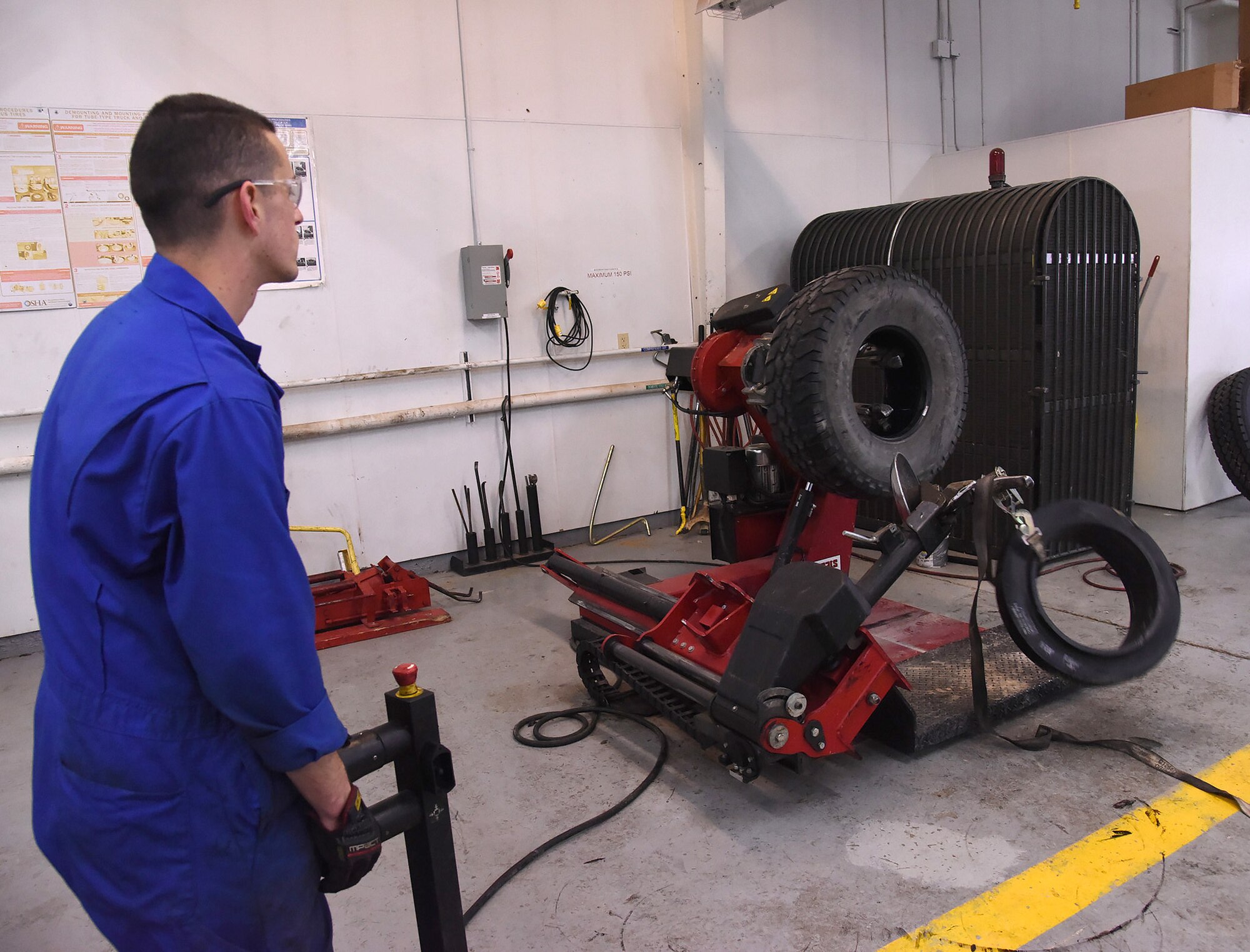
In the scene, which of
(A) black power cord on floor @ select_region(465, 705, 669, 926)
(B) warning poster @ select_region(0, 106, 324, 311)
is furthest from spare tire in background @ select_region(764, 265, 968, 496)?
(B) warning poster @ select_region(0, 106, 324, 311)

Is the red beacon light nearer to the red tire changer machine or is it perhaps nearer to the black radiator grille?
the black radiator grille

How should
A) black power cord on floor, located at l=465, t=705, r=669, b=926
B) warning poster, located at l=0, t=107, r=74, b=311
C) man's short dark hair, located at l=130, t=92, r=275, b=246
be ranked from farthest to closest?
warning poster, located at l=0, t=107, r=74, b=311, black power cord on floor, located at l=465, t=705, r=669, b=926, man's short dark hair, located at l=130, t=92, r=275, b=246

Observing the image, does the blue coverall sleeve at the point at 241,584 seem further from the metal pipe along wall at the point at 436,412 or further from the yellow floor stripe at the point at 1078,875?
the metal pipe along wall at the point at 436,412

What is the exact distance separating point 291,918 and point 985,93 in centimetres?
756

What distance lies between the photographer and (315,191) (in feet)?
→ 14.7

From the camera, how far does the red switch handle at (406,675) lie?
1303 mm

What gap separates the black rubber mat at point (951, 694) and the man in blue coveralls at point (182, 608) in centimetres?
183

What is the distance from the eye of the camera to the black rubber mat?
256 centimetres

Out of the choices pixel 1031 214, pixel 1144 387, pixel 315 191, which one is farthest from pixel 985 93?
pixel 315 191

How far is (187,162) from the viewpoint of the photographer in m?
1.12

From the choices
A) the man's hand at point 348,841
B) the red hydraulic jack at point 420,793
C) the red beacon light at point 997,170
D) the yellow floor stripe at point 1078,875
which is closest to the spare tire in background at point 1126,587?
the yellow floor stripe at point 1078,875

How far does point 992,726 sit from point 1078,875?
26.4 inches

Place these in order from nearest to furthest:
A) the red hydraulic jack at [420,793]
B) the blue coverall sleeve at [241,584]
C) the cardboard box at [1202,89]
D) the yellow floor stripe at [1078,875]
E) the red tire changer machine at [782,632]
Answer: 1. the blue coverall sleeve at [241,584]
2. the red hydraulic jack at [420,793]
3. the yellow floor stripe at [1078,875]
4. the red tire changer machine at [782,632]
5. the cardboard box at [1202,89]

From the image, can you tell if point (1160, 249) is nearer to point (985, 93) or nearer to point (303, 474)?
point (985, 93)
